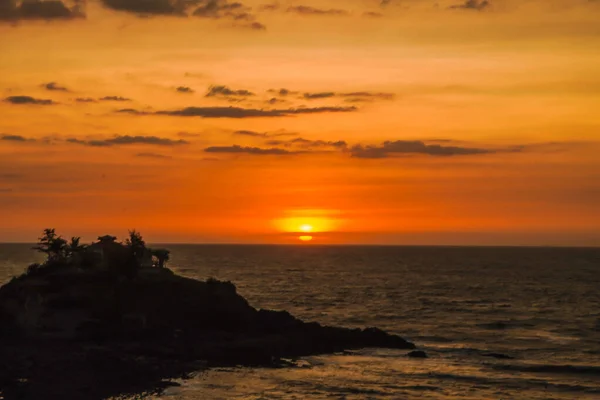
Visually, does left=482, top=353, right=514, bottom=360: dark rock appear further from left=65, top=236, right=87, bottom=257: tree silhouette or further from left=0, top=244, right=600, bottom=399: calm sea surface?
left=65, top=236, right=87, bottom=257: tree silhouette

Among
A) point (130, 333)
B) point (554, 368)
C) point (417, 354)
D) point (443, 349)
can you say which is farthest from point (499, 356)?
point (130, 333)

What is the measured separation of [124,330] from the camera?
247 feet

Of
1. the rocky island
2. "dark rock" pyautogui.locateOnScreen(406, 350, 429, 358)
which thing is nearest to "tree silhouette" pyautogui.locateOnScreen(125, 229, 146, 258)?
the rocky island

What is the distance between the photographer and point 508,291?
530ft

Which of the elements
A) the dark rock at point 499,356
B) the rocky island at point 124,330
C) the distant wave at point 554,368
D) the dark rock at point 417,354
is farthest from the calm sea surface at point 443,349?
the rocky island at point 124,330

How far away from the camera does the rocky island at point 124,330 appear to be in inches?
2446

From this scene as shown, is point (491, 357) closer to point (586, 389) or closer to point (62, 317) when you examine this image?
point (586, 389)

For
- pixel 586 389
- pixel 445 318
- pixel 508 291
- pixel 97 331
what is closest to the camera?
pixel 586 389

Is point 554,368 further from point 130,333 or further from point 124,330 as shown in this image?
point 124,330

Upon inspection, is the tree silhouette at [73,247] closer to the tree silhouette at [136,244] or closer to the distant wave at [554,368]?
the tree silhouette at [136,244]

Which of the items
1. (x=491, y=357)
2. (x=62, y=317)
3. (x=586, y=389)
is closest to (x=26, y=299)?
(x=62, y=317)

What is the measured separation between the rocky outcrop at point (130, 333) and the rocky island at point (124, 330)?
0.09 metres

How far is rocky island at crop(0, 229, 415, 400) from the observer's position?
62125mm

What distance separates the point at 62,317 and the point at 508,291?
347 ft
